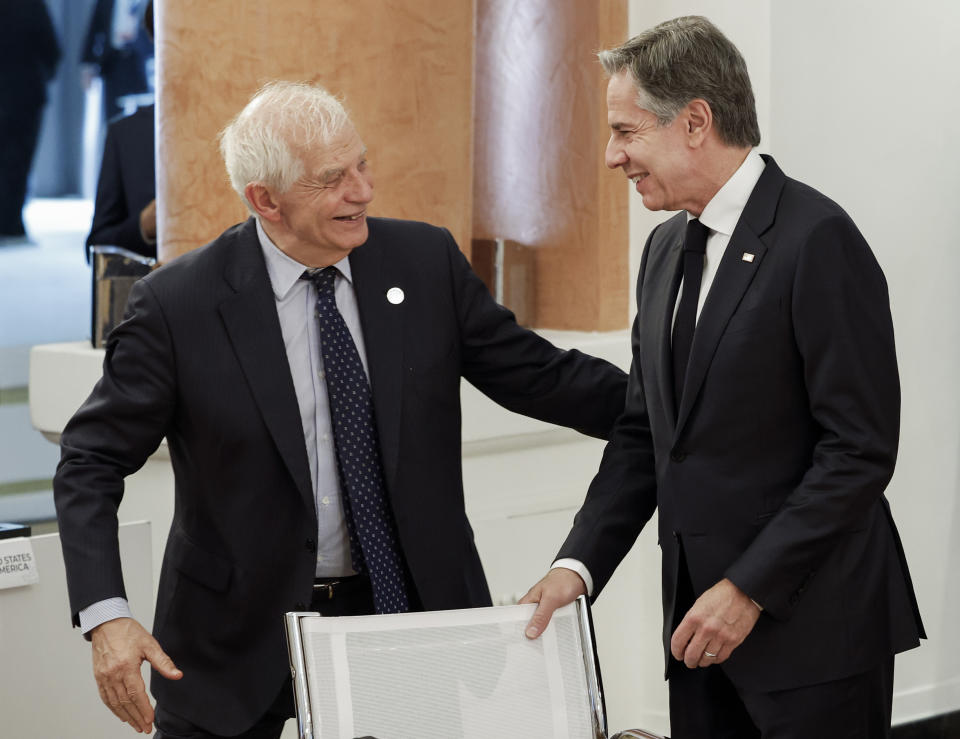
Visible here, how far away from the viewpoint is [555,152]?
411 centimetres

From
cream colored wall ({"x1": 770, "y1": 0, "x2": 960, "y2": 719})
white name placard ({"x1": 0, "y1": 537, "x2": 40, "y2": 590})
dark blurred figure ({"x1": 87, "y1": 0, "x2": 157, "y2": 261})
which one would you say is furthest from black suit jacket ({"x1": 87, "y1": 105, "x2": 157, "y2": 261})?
cream colored wall ({"x1": 770, "y1": 0, "x2": 960, "y2": 719})

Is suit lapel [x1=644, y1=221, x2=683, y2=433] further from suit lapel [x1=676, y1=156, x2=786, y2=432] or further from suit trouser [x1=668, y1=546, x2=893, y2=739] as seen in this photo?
suit trouser [x1=668, y1=546, x2=893, y2=739]

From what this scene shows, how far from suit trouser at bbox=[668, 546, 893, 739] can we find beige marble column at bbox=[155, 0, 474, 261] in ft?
5.60

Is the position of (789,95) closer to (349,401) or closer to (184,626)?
(349,401)

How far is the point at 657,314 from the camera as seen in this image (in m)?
2.15

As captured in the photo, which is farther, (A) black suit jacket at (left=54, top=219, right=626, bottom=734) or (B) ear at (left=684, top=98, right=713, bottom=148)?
(A) black suit jacket at (left=54, top=219, right=626, bottom=734)

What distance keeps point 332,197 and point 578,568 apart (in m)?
0.74

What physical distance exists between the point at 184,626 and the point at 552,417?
30.4 inches

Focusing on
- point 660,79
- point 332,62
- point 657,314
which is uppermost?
point 332,62

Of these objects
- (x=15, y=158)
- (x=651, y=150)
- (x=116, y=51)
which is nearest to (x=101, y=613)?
(x=651, y=150)

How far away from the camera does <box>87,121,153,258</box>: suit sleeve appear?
4.82 m

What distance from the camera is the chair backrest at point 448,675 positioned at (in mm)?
1950

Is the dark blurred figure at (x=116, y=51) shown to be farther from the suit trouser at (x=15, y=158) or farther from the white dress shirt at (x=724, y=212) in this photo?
the white dress shirt at (x=724, y=212)

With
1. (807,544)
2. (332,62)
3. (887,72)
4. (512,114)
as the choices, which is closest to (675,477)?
(807,544)
